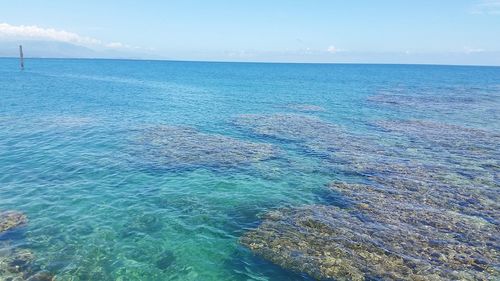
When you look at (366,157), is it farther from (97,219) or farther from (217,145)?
(97,219)

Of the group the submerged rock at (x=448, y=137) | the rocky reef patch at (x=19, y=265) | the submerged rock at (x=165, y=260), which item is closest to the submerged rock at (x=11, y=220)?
the rocky reef patch at (x=19, y=265)

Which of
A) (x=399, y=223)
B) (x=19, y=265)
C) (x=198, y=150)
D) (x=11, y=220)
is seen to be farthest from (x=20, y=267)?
(x=399, y=223)

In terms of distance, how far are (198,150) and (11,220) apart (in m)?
18.0

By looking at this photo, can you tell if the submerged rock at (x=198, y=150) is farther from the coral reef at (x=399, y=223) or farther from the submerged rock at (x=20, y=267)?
the submerged rock at (x=20, y=267)

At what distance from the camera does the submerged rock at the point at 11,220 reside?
1953cm

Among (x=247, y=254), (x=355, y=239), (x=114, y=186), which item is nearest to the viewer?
(x=247, y=254)

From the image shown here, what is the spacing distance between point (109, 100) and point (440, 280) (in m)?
69.7

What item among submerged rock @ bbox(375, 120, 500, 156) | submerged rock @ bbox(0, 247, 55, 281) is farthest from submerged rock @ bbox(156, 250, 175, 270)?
submerged rock @ bbox(375, 120, 500, 156)

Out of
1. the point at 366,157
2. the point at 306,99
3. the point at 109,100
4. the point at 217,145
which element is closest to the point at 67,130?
the point at 217,145

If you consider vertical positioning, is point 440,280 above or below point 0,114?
below

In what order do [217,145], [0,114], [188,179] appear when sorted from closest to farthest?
[188,179] → [217,145] → [0,114]

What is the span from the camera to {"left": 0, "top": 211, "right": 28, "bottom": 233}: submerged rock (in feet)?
64.1

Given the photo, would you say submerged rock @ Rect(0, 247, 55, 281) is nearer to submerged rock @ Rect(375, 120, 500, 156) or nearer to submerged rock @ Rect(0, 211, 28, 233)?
submerged rock @ Rect(0, 211, 28, 233)

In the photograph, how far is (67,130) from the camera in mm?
42594
